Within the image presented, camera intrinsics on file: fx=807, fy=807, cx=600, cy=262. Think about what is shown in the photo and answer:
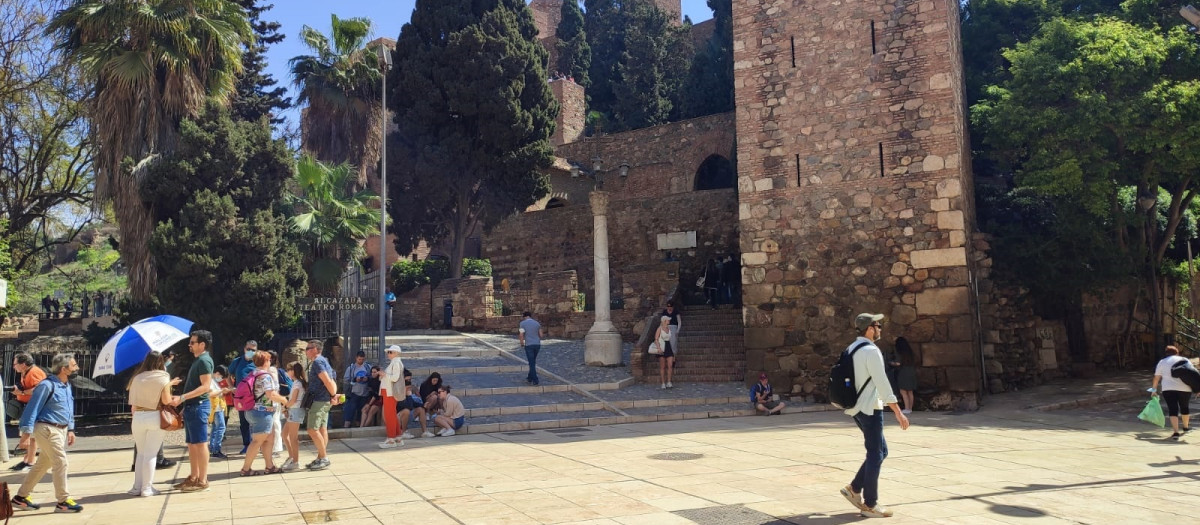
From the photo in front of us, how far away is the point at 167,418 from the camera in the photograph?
6.97 metres

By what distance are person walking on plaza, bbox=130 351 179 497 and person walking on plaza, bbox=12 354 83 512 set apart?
1.77 feet

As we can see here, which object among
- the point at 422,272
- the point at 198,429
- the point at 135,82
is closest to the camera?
the point at 198,429

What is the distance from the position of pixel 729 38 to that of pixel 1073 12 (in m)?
16.0

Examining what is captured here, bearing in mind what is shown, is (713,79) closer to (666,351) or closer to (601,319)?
(601,319)

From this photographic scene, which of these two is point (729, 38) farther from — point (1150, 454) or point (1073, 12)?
point (1150, 454)

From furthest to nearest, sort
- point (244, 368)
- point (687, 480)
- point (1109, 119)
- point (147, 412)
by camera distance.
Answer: point (1109, 119) → point (244, 368) → point (687, 480) → point (147, 412)

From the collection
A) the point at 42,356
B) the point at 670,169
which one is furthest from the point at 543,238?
the point at 42,356

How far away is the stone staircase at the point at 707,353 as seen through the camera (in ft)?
53.2

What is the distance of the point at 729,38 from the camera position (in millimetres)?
34250

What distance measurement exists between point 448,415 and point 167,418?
15.9ft

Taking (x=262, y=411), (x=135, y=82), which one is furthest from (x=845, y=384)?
(x=135, y=82)

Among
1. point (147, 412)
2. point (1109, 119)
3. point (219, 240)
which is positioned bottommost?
point (147, 412)

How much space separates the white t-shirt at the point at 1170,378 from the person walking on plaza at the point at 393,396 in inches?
385

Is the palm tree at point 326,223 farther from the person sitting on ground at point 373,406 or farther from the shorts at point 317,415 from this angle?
the shorts at point 317,415
